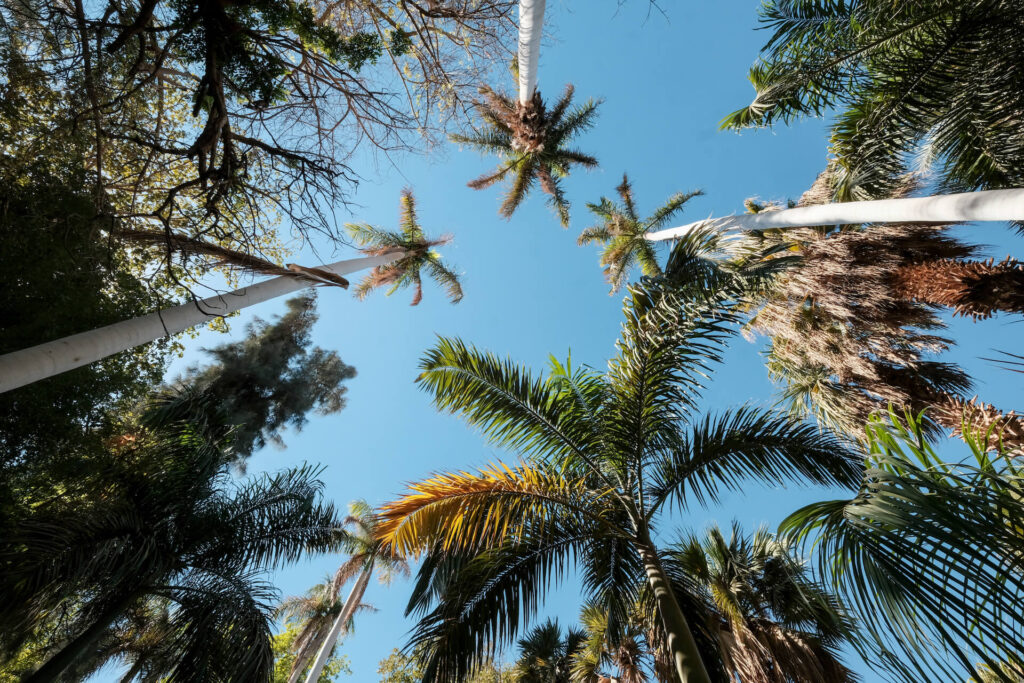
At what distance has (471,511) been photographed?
179 inches

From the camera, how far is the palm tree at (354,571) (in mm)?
11701

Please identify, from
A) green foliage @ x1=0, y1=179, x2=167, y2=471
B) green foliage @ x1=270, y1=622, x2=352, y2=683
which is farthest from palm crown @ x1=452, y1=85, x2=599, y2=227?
green foliage @ x1=270, y1=622, x2=352, y2=683

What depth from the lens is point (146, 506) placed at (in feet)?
20.6

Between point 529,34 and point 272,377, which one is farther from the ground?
point 272,377

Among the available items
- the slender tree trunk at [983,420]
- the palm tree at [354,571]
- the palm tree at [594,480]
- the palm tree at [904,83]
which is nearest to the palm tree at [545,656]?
the palm tree at [354,571]

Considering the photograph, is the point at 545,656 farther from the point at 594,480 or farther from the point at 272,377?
the point at 272,377

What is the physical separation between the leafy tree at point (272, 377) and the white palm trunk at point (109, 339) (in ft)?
26.1

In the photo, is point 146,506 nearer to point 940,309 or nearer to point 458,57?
point 458,57

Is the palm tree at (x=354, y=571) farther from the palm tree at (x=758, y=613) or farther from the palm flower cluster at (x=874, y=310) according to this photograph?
the palm flower cluster at (x=874, y=310)

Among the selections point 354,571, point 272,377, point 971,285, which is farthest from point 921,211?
point 354,571

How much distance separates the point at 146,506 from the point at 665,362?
752cm

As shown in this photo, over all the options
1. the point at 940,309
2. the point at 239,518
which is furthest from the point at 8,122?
the point at 940,309

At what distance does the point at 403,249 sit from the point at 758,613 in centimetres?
1057

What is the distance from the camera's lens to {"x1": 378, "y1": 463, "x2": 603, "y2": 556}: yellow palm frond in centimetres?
454
